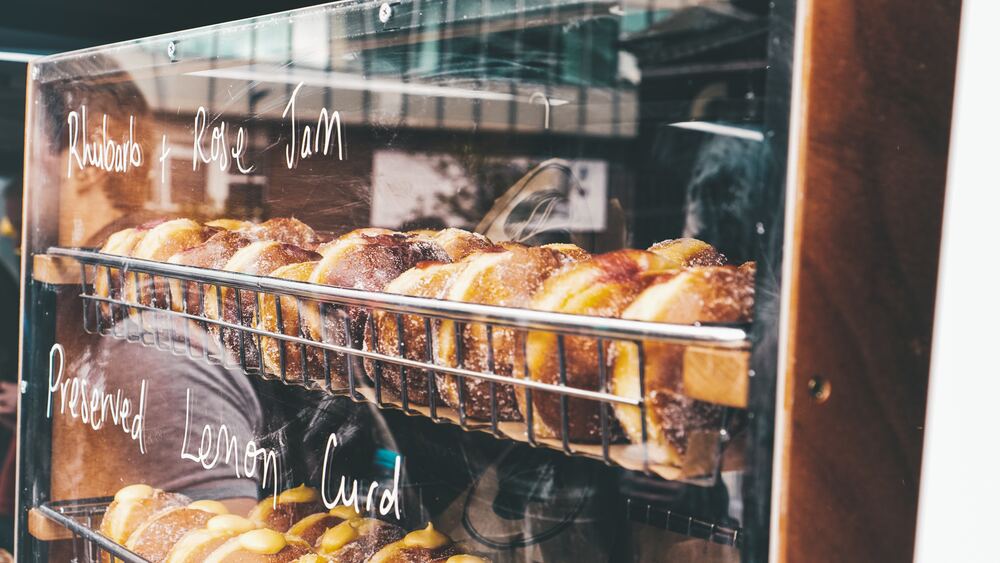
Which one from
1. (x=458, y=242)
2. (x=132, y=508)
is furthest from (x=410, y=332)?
(x=132, y=508)

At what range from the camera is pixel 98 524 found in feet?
5.66

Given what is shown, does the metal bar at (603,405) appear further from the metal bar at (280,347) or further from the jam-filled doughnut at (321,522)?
the jam-filled doughnut at (321,522)

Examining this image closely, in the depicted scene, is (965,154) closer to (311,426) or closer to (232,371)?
(311,426)

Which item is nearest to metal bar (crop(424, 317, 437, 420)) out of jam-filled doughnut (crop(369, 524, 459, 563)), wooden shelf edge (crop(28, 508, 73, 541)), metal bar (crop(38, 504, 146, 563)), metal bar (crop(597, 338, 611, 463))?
metal bar (crop(597, 338, 611, 463))

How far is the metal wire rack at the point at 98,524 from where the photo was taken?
48.2 inches

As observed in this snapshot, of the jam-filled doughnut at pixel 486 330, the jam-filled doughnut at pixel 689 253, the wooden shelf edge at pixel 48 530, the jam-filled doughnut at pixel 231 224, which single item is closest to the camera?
the jam-filled doughnut at pixel 486 330

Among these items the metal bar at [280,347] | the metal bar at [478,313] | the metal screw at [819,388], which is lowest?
the metal bar at [280,347]

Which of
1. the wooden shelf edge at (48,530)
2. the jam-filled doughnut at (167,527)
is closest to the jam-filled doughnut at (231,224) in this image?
the jam-filled doughnut at (167,527)

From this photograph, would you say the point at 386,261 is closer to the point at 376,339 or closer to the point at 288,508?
the point at 376,339

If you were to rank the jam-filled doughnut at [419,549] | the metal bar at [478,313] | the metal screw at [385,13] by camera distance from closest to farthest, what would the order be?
the metal bar at [478,313] < the metal screw at [385,13] < the jam-filled doughnut at [419,549]

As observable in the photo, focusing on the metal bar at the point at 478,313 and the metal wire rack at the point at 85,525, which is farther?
the metal wire rack at the point at 85,525

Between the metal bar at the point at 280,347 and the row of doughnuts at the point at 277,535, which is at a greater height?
the metal bar at the point at 280,347

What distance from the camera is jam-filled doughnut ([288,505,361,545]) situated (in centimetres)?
138

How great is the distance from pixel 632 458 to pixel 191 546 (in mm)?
875
